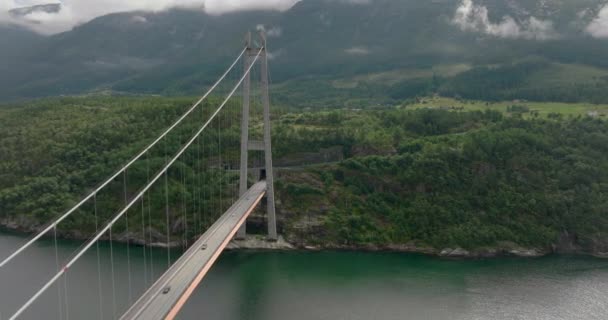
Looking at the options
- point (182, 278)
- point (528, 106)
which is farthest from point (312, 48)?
point (182, 278)

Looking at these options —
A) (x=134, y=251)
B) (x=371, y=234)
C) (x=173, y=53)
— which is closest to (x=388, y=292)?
(x=371, y=234)

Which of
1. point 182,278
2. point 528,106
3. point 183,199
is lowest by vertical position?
point 182,278

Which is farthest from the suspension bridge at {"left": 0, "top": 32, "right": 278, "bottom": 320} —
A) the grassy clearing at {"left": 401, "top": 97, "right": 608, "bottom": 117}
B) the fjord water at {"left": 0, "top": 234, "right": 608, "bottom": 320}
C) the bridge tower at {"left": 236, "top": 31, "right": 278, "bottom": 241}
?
the grassy clearing at {"left": 401, "top": 97, "right": 608, "bottom": 117}

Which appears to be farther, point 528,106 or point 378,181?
point 528,106

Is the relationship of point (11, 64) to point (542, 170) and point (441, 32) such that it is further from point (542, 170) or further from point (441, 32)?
point (542, 170)

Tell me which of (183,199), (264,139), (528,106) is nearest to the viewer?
(264,139)

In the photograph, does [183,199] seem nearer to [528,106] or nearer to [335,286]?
[335,286]
